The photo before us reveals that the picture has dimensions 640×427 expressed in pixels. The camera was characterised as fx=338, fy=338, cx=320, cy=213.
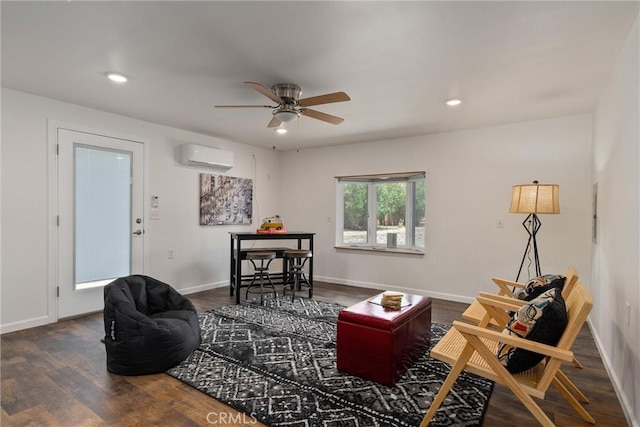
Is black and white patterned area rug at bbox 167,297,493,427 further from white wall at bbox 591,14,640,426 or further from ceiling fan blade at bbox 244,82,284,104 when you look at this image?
ceiling fan blade at bbox 244,82,284,104

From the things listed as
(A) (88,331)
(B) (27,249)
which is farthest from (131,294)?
(B) (27,249)

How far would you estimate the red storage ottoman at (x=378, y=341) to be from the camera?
223cm

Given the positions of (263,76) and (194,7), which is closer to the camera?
(194,7)

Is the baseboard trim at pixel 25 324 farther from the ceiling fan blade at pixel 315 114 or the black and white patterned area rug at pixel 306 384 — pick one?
the ceiling fan blade at pixel 315 114

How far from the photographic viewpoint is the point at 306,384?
226cm

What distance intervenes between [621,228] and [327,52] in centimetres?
223

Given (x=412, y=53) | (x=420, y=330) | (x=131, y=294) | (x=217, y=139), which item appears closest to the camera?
(x=412, y=53)

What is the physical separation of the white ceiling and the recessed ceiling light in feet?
0.23

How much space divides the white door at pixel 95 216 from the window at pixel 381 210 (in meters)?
3.03

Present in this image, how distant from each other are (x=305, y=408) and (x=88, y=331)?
2.48 m

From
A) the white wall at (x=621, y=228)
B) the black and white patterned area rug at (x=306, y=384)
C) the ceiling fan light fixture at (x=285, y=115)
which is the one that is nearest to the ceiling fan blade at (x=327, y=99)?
the ceiling fan light fixture at (x=285, y=115)

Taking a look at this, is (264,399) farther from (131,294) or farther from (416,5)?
(416,5)

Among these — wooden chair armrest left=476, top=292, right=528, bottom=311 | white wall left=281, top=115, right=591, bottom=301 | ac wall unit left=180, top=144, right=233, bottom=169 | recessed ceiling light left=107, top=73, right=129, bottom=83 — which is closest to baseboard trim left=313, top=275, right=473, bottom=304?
white wall left=281, top=115, right=591, bottom=301

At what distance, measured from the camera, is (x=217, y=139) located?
17.0ft
